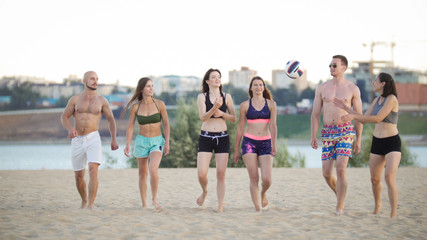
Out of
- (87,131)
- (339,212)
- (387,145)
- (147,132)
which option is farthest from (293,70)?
(87,131)

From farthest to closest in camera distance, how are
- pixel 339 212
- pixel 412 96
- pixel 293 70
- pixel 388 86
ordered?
1. pixel 412 96
2. pixel 293 70
3. pixel 339 212
4. pixel 388 86

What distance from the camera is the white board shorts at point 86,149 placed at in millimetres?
7621

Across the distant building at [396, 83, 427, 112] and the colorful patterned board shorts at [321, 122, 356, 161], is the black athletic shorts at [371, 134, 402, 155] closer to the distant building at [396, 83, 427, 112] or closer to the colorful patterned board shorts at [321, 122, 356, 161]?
the colorful patterned board shorts at [321, 122, 356, 161]

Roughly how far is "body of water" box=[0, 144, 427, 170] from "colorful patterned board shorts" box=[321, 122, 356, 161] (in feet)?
62.2

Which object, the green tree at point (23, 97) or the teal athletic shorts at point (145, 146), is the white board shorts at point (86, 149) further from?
the green tree at point (23, 97)

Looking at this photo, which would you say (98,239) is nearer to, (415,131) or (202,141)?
(202,141)

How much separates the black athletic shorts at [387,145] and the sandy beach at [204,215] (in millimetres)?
905

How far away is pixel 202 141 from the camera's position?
754 centimetres

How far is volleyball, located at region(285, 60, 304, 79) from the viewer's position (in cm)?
804

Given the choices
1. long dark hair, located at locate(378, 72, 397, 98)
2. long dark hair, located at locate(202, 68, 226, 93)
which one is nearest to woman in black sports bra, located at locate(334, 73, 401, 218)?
long dark hair, located at locate(378, 72, 397, 98)

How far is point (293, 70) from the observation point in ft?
26.5

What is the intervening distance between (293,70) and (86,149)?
326 cm

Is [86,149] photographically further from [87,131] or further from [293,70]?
[293,70]

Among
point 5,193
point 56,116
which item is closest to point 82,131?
point 5,193
